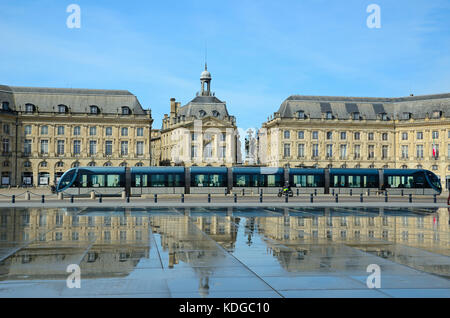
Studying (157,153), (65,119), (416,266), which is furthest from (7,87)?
(416,266)

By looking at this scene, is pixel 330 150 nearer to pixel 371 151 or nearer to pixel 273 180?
pixel 371 151

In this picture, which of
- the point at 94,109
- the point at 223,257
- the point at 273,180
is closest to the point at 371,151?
the point at 273,180

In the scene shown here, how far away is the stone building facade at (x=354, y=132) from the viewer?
3733 inches

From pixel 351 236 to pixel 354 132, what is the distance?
7993 centimetres

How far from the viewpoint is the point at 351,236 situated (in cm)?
2005

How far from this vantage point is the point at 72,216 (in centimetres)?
2844

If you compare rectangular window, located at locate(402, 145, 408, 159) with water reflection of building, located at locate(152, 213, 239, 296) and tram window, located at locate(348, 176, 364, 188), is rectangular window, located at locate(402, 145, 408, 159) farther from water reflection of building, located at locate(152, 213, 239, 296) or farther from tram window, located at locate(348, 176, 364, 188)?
water reflection of building, located at locate(152, 213, 239, 296)

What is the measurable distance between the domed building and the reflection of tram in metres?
41.1

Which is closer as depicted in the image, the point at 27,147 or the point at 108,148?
the point at 27,147

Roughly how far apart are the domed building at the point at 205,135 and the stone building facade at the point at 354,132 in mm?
9170

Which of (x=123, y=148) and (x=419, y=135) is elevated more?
(x=419, y=135)

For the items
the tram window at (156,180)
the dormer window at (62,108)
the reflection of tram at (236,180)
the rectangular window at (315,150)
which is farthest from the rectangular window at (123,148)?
the tram window at (156,180)

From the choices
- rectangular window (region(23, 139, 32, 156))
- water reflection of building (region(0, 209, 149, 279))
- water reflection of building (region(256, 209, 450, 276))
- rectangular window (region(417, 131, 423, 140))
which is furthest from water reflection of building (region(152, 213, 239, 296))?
rectangular window (region(417, 131, 423, 140))

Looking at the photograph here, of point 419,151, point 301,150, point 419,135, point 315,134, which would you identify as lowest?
point 419,151
